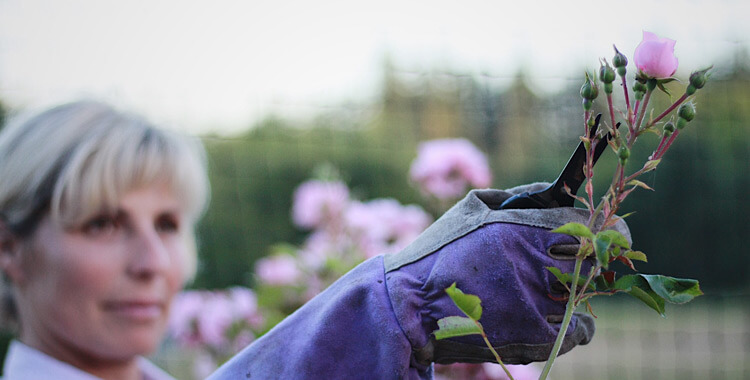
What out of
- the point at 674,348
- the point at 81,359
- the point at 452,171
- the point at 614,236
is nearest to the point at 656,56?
the point at 614,236

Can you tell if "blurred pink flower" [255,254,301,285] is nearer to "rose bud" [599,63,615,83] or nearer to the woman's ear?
the woman's ear

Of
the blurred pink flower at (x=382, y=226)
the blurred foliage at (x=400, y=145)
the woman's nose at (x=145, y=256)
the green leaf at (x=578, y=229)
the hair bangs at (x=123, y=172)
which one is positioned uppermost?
the green leaf at (x=578, y=229)

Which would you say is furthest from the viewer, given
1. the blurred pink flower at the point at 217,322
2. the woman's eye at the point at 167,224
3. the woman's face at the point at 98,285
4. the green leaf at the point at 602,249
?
the blurred pink flower at the point at 217,322

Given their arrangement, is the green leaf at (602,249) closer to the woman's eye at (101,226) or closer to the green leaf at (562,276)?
the green leaf at (562,276)

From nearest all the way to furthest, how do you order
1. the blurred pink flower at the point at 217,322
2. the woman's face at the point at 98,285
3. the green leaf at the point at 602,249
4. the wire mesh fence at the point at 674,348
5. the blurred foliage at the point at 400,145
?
the green leaf at the point at 602,249, the woman's face at the point at 98,285, the blurred pink flower at the point at 217,322, the blurred foliage at the point at 400,145, the wire mesh fence at the point at 674,348

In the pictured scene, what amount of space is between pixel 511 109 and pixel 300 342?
3781 mm

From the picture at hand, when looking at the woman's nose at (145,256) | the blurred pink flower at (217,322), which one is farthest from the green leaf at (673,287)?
the blurred pink flower at (217,322)

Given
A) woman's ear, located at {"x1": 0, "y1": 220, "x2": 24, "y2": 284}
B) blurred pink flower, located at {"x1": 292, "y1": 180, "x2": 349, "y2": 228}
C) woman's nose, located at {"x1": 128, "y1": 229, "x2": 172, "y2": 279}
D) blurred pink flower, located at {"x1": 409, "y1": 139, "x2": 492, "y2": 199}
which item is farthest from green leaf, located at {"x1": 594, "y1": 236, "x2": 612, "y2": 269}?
blurred pink flower, located at {"x1": 292, "y1": 180, "x2": 349, "y2": 228}

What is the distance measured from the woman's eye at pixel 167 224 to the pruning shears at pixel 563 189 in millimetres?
818

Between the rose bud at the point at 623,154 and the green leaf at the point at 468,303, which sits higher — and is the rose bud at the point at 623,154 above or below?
above

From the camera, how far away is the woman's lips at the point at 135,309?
1148 mm

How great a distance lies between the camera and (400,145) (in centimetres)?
438

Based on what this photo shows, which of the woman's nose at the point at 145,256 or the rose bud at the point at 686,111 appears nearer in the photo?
the rose bud at the point at 686,111

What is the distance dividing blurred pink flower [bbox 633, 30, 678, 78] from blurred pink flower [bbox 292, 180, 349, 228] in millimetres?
1516
